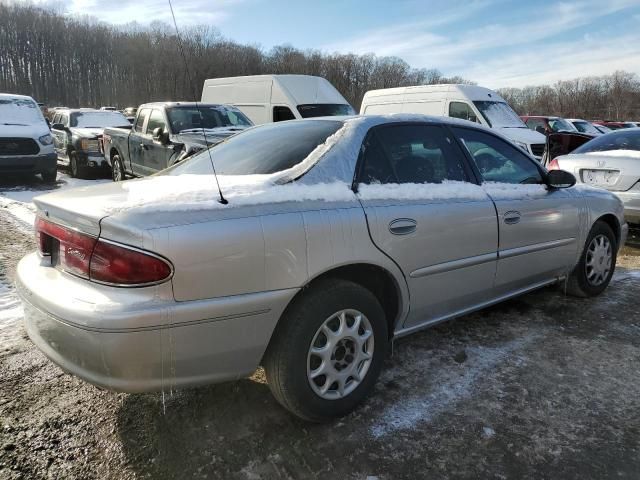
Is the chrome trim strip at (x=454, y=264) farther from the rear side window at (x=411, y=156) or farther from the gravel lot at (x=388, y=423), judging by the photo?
the gravel lot at (x=388, y=423)

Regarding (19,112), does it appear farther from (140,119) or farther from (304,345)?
(304,345)

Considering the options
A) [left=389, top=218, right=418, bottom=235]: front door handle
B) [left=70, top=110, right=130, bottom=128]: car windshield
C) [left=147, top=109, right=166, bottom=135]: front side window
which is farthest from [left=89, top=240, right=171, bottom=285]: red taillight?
[left=70, top=110, right=130, bottom=128]: car windshield

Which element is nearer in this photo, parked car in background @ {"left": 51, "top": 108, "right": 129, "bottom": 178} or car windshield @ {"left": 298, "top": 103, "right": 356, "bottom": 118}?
parked car in background @ {"left": 51, "top": 108, "right": 129, "bottom": 178}

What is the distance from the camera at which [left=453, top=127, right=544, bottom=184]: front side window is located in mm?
3331

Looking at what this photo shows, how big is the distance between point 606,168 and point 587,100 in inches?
2818

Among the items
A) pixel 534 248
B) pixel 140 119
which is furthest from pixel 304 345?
pixel 140 119

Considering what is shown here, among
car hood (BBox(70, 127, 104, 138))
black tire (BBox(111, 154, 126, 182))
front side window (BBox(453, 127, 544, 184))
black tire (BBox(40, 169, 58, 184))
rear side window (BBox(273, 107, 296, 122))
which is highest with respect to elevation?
rear side window (BBox(273, 107, 296, 122))

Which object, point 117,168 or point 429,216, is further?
point 117,168

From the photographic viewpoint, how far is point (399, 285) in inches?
105

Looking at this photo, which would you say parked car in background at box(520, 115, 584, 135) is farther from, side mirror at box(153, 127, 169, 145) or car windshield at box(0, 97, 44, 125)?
car windshield at box(0, 97, 44, 125)

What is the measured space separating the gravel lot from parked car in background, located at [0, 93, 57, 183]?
789 centimetres

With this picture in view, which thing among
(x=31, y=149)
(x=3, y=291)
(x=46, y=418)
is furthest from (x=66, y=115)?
(x=46, y=418)

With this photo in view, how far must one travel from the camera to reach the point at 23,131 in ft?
33.4

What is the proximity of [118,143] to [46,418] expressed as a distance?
8.61 meters
